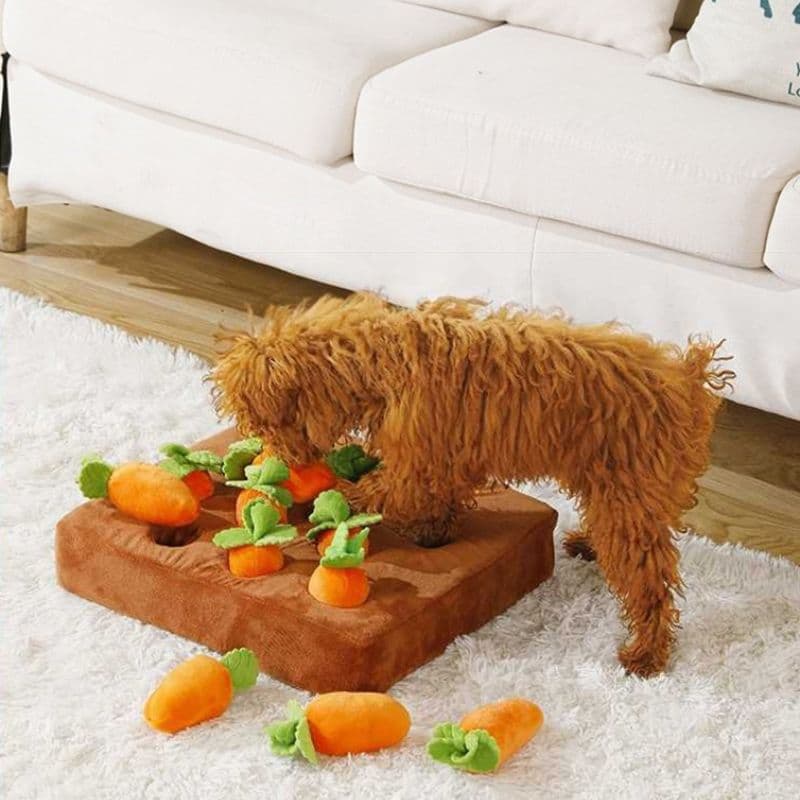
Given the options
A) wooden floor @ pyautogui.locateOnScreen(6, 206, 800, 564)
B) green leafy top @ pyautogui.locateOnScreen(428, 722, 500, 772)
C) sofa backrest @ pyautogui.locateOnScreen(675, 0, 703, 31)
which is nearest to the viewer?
green leafy top @ pyautogui.locateOnScreen(428, 722, 500, 772)

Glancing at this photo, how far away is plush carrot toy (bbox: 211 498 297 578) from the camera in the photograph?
180 cm

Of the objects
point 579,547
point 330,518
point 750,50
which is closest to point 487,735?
point 330,518

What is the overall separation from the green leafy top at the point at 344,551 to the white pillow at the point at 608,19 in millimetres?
1155

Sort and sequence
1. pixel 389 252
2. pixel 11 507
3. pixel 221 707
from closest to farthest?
1. pixel 221 707
2. pixel 11 507
3. pixel 389 252

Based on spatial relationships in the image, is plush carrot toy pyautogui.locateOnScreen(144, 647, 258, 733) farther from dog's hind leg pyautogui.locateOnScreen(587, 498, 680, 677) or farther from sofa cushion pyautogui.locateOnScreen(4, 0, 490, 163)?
sofa cushion pyautogui.locateOnScreen(4, 0, 490, 163)

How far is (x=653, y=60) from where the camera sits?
2479mm

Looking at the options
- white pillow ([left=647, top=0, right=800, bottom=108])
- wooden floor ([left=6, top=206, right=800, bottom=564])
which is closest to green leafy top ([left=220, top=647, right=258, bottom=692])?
wooden floor ([left=6, top=206, right=800, bottom=564])

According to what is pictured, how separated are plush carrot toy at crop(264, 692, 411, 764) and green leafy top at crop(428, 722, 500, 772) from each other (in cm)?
5

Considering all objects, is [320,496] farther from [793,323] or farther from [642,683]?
[793,323]

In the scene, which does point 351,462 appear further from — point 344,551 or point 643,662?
point 643,662

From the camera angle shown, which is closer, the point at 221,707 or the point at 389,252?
the point at 221,707

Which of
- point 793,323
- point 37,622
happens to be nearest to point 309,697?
point 37,622

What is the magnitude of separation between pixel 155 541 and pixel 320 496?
8.0 inches

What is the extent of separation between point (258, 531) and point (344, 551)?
0.11m
